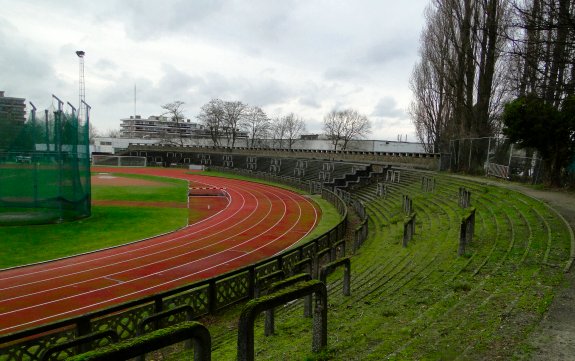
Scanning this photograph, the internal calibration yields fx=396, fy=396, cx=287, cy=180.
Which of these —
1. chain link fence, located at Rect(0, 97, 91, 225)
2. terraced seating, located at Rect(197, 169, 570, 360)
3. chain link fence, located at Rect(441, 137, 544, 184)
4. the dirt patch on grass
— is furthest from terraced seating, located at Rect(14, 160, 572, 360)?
the dirt patch on grass

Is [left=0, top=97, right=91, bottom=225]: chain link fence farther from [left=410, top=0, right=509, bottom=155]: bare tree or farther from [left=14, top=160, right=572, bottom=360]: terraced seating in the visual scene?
[left=410, top=0, right=509, bottom=155]: bare tree

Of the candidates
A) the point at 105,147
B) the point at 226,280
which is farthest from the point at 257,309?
the point at 105,147

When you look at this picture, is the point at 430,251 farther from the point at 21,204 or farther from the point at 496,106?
the point at 496,106

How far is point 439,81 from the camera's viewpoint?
3625 centimetres

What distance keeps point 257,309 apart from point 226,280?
7.26 m

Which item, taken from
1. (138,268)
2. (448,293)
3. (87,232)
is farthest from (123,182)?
(448,293)

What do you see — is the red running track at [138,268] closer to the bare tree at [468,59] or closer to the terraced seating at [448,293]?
the terraced seating at [448,293]

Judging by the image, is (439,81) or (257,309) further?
(439,81)

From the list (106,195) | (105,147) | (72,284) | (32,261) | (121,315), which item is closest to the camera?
(121,315)

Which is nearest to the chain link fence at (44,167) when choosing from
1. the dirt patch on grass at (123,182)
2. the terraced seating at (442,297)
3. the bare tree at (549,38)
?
the terraced seating at (442,297)

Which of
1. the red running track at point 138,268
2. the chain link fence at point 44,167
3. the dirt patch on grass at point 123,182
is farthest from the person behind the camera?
the dirt patch on grass at point 123,182

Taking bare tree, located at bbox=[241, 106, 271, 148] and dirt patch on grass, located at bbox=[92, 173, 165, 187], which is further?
bare tree, located at bbox=[241, 106, 271, 148]

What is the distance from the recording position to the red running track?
12289mm

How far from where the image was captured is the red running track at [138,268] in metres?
12.3
